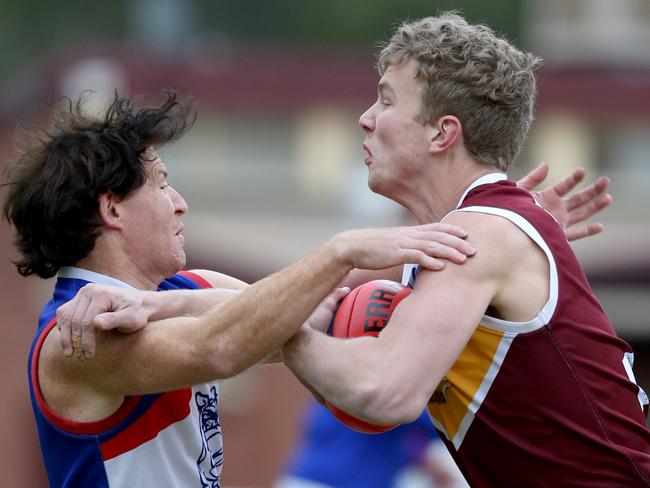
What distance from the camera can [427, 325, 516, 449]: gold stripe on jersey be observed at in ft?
13.9

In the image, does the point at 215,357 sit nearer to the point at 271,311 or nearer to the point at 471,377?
the point at 271,311

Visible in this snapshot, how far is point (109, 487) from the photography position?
4.40 metres

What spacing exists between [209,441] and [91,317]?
0.77m

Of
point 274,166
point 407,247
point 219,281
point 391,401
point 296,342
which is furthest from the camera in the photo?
point 274,166

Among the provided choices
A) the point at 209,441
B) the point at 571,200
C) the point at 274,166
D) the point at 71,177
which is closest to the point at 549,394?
the point at 209,441

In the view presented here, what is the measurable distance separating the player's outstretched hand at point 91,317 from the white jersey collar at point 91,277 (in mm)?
305

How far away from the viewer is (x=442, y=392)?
14.3ft

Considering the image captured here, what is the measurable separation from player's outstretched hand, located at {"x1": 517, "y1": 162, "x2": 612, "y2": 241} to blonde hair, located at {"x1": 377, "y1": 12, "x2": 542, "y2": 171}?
0.82 meters

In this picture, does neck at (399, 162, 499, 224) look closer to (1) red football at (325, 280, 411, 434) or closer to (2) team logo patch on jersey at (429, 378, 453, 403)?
(1) red football at (325, 280, 411, 434)

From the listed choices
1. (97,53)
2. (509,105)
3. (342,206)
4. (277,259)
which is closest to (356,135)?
(342,206)

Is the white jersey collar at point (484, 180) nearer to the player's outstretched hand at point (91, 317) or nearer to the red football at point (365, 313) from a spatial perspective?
the red football at point (365, 313)

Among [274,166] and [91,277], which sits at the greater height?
[91,277]

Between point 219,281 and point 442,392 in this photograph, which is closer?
point 442,392

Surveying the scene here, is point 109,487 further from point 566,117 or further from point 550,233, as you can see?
point 566,117
